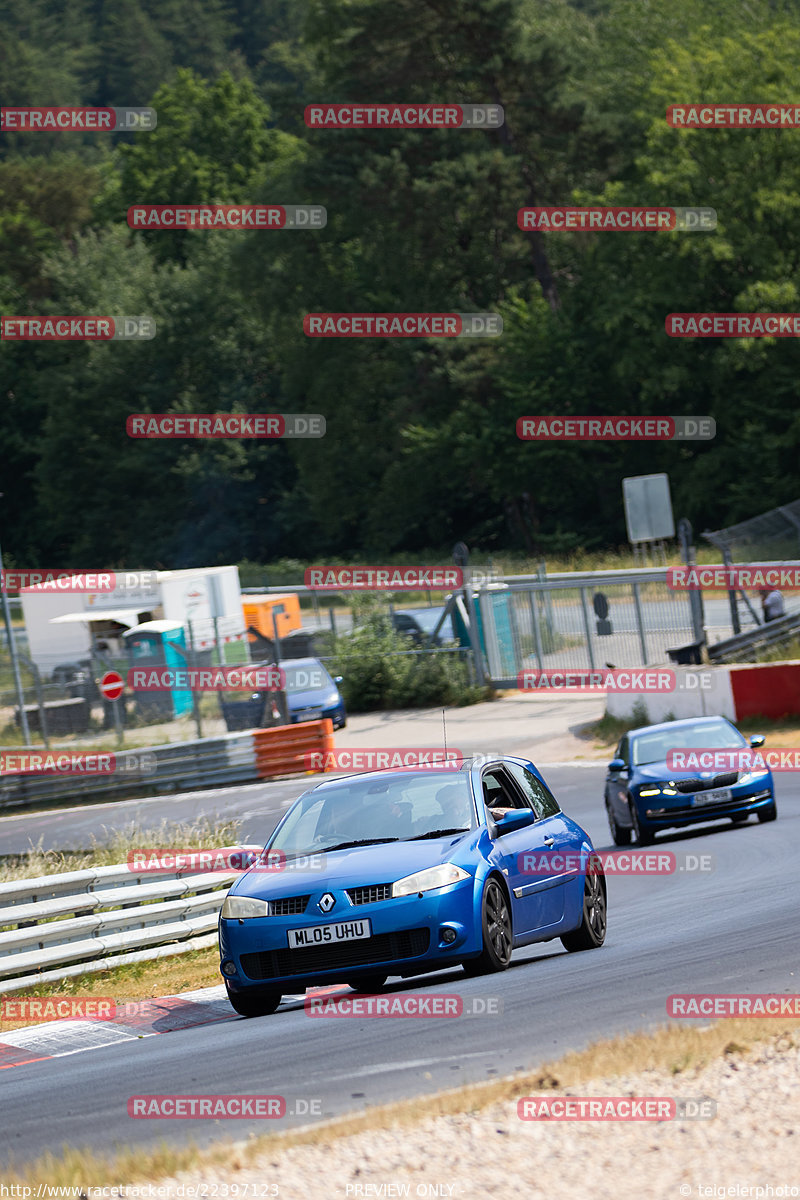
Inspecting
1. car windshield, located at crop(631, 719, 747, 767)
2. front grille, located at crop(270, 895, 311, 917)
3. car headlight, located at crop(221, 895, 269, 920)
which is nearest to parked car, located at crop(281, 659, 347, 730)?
car windshield, located at crop(631, 719, 747, 767)

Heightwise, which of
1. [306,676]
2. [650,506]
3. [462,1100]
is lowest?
[462,1100]

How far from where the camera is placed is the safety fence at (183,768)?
2805 centimetres

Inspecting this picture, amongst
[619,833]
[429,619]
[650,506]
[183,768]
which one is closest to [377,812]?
[619,833]

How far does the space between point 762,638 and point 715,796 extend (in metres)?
11.9

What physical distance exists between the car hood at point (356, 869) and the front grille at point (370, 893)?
0.09ft

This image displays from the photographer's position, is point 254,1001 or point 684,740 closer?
point 254,1001

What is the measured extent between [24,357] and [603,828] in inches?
2916

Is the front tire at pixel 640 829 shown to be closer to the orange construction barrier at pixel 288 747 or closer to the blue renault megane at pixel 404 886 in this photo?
the blue renault megane at pixel 404 886

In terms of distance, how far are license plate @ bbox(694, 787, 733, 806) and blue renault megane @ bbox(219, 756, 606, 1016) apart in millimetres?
7168

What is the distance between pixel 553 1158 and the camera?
592 centimetres

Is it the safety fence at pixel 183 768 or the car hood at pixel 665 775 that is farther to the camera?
the safety fence at pixel 183 768

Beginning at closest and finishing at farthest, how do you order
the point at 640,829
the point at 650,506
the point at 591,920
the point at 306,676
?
the point at 591,920 < the point at 640,829 < the point at 306,676 < the point at 650,506

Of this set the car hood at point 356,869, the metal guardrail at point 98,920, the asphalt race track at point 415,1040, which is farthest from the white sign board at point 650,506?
the car hood at point 356,869

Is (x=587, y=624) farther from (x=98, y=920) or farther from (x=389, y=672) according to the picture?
(x=98, y=920)
